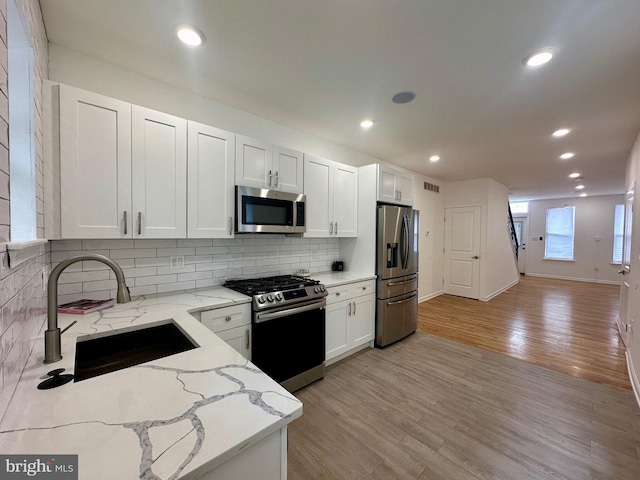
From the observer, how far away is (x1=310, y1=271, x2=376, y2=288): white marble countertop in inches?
112

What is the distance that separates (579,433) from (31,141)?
394cm

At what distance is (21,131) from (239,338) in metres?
1.71

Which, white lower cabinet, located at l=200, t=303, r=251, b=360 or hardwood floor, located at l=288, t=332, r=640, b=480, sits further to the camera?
white lower cabinet, located at l=200, t=303, r=251, b=360

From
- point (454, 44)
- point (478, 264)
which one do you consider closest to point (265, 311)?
point (454, 44)

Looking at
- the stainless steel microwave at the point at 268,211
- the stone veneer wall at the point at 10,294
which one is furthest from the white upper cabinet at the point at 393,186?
the stone veneer wall at the point at 10,294

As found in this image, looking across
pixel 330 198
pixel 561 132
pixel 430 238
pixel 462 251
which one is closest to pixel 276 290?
pixel 330 198

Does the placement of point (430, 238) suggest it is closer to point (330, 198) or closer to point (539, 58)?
point (330, 198)

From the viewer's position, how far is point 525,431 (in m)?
1.99

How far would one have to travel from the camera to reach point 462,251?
5.98 metres

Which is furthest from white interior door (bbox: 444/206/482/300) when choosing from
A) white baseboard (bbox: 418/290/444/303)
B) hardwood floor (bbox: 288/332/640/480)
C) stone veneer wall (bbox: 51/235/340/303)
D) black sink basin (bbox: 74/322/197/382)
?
black sink basin (bbox: 74/322/197/382)

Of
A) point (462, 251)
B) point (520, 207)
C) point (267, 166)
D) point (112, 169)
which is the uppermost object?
point (520, 207)

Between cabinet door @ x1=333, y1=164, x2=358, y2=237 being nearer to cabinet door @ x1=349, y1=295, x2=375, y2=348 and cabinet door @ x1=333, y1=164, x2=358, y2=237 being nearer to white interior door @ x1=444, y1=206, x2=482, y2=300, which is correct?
cabinet door @ x1=349, y1=295, x2=375, y2=348

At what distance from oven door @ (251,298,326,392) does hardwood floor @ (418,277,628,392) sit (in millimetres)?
2199

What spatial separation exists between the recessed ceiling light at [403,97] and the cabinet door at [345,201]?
1.02 metres
